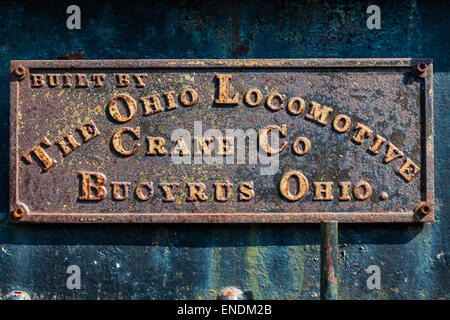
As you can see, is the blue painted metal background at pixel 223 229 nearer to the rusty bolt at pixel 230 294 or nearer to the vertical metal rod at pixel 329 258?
the rusty bolt at pixel 230 294

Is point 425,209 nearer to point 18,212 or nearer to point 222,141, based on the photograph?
point 222,141

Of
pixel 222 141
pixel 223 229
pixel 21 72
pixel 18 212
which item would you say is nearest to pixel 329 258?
pixel 223 229

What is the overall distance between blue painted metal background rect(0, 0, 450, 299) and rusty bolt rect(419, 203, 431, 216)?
11 cm

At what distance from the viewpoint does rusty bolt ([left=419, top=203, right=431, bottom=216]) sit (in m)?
2.41

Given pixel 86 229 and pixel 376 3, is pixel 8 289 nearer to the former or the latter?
pixel 86 229

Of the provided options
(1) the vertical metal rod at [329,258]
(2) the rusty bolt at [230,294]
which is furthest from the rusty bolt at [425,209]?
(2) the rusty bolt at [230,294]

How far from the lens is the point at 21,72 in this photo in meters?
2.46

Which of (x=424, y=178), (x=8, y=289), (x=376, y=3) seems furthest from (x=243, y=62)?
(x=8, y=289)

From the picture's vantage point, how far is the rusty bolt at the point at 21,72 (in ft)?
8.06

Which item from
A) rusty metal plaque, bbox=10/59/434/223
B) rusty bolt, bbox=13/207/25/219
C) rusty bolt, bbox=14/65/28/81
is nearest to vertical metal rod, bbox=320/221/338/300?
A: rusty metal plaque, bbox=10/59/434/223

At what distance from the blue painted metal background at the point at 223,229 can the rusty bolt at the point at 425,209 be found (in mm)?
107

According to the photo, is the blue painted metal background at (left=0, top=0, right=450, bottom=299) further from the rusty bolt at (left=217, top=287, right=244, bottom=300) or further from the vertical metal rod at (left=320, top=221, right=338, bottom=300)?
the vertical metal rod at (left=320, top=221, right=338, bottom=300)

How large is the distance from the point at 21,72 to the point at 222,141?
115 centimetres

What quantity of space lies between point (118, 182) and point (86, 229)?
12.9 inches
